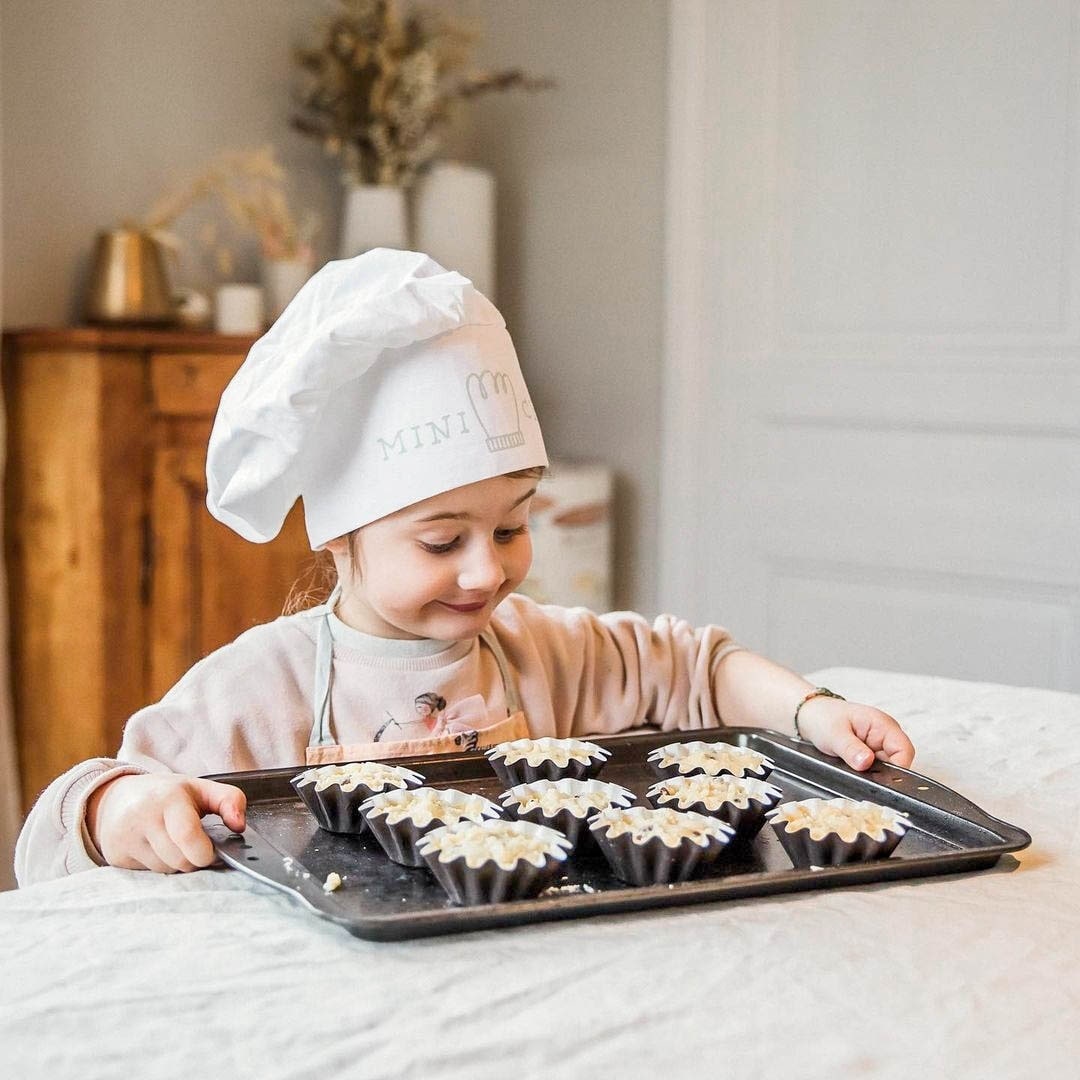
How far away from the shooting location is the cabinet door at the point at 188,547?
2.75 m

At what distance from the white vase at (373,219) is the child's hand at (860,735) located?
237cm

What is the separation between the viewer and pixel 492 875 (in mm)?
760

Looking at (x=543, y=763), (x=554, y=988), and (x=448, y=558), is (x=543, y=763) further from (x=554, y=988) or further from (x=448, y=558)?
(x=554, y=988)

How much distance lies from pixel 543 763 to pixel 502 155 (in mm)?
3116

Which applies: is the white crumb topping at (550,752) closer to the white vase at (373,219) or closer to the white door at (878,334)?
the white door at (878,334)

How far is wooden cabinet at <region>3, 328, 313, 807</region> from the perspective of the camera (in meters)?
2.67

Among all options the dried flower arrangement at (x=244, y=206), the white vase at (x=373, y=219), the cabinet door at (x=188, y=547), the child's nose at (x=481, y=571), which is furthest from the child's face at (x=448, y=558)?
the white vase at (x=373, y=219)

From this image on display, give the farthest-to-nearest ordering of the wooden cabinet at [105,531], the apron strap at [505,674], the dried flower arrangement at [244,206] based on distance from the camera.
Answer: the dried flower arrangement at [244,206] < the wooden cabinet at [105,531] < the apron strap at [505,674]

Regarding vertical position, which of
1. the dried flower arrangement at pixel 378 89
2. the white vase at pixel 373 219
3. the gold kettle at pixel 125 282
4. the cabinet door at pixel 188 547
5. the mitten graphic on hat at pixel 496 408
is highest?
the dried flower arrangement at pixel 378 89

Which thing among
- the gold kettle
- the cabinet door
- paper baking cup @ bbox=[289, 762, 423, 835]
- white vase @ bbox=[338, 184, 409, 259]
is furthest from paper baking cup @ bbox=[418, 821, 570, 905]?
white vase @ bbox=[338, 184, 409, 259]

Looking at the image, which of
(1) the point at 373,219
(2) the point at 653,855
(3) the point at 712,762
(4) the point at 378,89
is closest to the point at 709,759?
(3) the point at 712,762

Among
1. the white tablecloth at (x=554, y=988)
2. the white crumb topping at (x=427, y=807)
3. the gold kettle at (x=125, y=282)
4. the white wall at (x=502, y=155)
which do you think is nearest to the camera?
the white tablecloth at (x=554, y=988)

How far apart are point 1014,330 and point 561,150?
1.36m

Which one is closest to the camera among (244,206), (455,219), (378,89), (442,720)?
(442,720)
